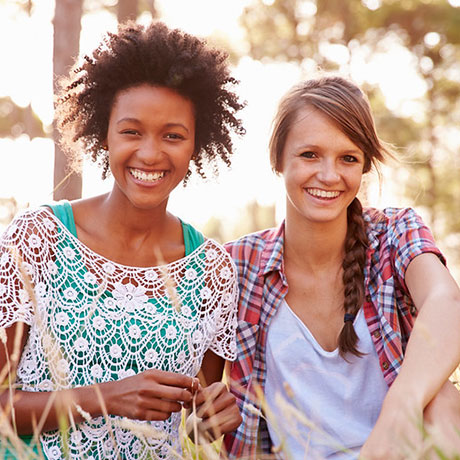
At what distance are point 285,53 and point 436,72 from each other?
2950 millimetres

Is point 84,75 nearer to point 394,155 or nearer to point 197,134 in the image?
point 197,134

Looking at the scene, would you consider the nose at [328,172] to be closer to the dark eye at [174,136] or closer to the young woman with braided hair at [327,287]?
the young woman with braided hair at [327,287]

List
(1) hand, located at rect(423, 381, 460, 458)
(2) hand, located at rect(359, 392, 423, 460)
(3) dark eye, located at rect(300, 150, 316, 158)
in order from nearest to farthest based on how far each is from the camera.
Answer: (2) hand, located at rect(359, 392, 423, 460), (1) hand, located at rect(423, 381, 460, 458), (3) dark eye, located at rect(300, 150, 316, 158)

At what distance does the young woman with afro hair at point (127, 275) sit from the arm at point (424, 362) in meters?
0.55

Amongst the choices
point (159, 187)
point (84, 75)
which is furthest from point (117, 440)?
point (84, 75)

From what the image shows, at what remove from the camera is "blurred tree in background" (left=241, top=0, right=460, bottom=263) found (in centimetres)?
1140

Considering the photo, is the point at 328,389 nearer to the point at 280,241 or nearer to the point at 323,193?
the point at 280,241

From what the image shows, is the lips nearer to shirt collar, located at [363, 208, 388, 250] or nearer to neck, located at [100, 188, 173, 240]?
shirt collar, located at [363, 208, 388, 250]

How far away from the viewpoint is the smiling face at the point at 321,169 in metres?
2.96

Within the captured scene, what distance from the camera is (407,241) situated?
9.32 ft

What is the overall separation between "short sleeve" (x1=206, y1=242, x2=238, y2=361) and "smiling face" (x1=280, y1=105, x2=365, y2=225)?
1.33 ft

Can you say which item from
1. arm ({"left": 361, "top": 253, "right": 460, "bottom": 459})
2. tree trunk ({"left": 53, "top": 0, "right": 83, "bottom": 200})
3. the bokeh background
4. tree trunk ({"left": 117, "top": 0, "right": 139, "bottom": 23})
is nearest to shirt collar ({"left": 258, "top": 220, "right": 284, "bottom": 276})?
arm ({"left": 361, "top": 253, "right": 460, "bottom": 459})

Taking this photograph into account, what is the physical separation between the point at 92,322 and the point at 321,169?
1145 millimetres

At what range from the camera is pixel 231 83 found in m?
3.14
